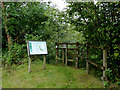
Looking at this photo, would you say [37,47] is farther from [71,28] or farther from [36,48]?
[71,28]

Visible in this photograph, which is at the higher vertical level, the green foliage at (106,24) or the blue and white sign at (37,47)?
the green foliage at (106,24)

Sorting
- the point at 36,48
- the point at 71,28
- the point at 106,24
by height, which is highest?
the point at 71,28

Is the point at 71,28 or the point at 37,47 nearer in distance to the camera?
the point at 37,47

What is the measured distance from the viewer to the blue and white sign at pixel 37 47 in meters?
4.18

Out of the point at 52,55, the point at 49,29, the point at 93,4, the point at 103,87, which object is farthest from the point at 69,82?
the point at 49,29

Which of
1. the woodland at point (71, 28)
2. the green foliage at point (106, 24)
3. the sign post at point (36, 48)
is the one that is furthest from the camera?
the sign post at point (36, 48)

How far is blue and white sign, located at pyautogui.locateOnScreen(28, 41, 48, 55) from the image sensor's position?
13.7 feet

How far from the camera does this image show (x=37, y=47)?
4363 mm

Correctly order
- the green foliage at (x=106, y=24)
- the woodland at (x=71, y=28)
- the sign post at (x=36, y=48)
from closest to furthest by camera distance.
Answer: the green foliage at (x=106, y=24) < the woodland at (x=71, y=28) < the sign post at (x=36, y=48)

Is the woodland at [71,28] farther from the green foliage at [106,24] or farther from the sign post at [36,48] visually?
the sign post at [36,48]

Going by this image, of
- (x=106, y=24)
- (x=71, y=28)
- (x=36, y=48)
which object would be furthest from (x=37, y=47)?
(x=106, y=24)

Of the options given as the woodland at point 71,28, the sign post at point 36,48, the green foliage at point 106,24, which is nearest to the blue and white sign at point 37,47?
the sign post at point 36,48

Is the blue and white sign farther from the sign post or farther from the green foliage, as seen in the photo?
the green foliage

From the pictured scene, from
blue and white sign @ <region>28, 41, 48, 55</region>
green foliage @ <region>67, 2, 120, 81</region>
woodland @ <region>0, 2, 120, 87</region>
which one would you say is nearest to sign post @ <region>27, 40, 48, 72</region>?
blue and white sign @ <region>28, 41, 48, 55</region>
